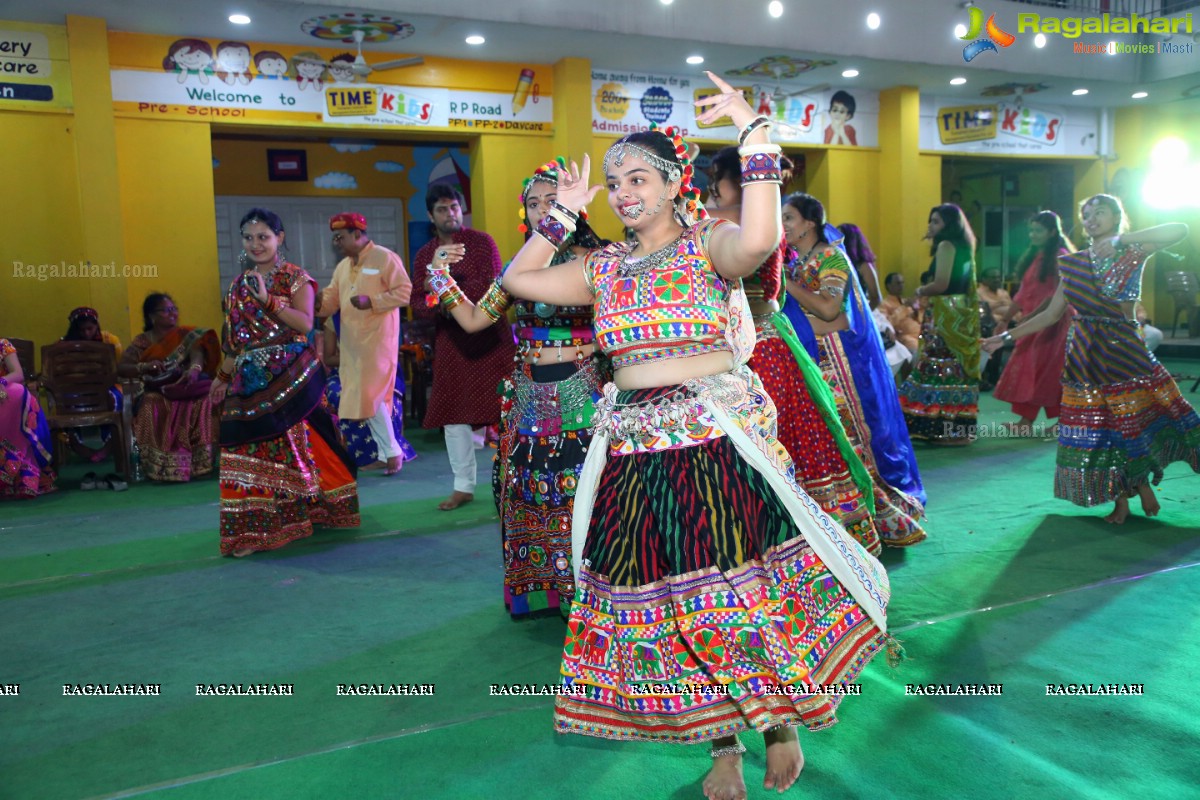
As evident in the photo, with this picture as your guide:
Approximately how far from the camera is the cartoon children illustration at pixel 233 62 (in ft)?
28.8

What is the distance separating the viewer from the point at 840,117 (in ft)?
39.6

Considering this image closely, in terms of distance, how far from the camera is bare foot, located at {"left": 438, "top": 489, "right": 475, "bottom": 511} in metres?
5.26

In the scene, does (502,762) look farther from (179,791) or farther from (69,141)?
(69,141)

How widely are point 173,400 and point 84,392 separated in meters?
0.61

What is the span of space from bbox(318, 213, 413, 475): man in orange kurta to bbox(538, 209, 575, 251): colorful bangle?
301 cm

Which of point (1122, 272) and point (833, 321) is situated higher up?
point (1122, 272)

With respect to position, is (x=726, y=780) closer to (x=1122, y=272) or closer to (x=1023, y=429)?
(x=1122, y=272)

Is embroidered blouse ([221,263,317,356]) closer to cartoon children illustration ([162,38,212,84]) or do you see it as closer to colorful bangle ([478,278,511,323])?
colorful bangle ([478,278,511,323])

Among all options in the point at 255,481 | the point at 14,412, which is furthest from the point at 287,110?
the point at 255,481

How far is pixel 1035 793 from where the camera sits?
2.07 metres

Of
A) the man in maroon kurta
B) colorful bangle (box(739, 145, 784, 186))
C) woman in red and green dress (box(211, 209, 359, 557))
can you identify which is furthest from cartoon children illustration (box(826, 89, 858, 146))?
colorful bangle (box(739, 145, 784, 186))

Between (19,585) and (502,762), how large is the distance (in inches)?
113

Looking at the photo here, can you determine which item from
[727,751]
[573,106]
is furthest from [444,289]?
[573,106]

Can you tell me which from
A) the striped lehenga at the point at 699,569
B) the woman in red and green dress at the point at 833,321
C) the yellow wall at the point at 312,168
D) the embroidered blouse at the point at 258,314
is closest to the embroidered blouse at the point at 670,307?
the striped lehenga at the point at 699,569
